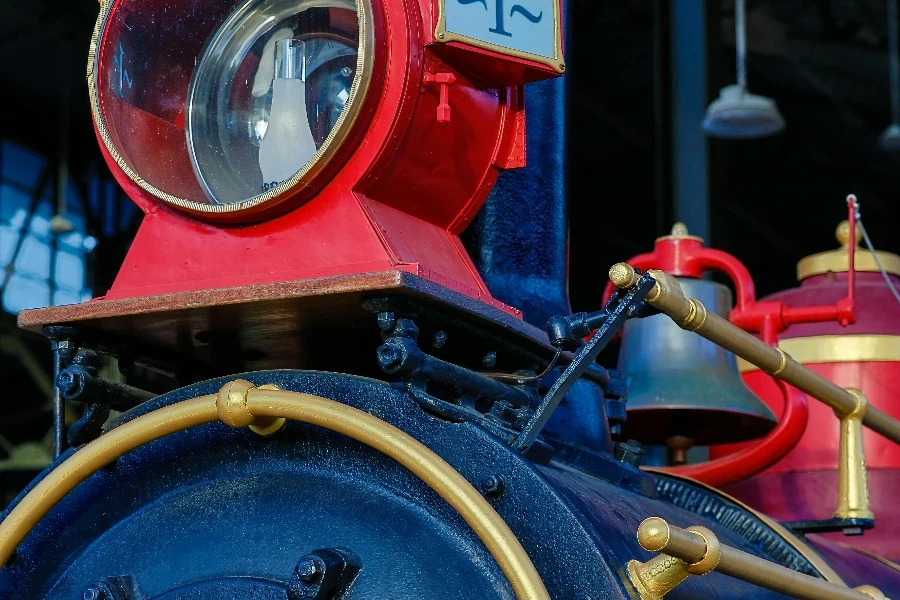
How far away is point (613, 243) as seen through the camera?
1364 centimetres

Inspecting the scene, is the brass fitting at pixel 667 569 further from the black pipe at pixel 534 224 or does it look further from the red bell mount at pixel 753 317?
the red bell mount at pixel 753 317

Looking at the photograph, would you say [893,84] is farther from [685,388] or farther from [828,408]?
[685,388]

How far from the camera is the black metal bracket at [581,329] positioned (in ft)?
4.07

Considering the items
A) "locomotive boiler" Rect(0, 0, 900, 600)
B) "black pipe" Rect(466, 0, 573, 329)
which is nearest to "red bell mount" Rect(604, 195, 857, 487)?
"black pipe" Rect(466, 0, 573, 329)

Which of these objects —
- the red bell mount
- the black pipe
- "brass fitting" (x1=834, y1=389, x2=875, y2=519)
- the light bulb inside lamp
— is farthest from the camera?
the red bell mount

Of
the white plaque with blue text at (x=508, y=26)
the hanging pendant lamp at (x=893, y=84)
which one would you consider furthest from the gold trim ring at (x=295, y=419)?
the hanging pendant lamp at (x=893, y=84)

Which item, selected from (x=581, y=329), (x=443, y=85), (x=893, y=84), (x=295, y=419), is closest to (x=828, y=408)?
(x=581, y=329)

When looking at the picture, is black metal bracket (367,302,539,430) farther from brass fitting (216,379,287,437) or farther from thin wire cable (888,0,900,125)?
thin wire cable (888,0,900,125)

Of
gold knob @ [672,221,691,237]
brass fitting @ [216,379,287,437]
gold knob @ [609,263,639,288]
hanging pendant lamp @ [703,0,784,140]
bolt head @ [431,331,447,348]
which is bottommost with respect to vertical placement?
brass fitting @ [216,379,287,437]

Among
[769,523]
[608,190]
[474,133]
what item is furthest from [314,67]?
[608,190]

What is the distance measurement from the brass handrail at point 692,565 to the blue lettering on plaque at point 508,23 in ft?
1.77

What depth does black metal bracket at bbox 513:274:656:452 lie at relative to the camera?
1.24 meters

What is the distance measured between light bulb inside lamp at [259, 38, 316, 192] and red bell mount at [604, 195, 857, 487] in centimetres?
86

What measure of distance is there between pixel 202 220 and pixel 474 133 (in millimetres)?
298
